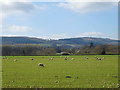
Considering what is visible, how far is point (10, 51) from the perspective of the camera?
150 m

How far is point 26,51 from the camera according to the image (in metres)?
153

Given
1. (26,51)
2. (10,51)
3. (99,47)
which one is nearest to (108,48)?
(99,47)

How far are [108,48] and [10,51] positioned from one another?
234 feet

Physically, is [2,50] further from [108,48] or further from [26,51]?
→ [108,48]

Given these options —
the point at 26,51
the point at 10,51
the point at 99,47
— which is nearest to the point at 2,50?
the point at 10,51

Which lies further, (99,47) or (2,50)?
(99,47)

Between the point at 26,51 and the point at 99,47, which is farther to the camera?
the point at 99,47

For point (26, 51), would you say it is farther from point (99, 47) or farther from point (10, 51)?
point (99, 47)

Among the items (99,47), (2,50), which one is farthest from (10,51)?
(99,47)

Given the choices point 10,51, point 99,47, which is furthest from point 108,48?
point 10,51

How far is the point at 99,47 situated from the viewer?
538 ft

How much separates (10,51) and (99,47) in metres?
62.5

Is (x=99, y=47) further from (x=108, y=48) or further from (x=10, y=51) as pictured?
(x=10, y=51)

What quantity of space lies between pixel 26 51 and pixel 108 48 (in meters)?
60.8
